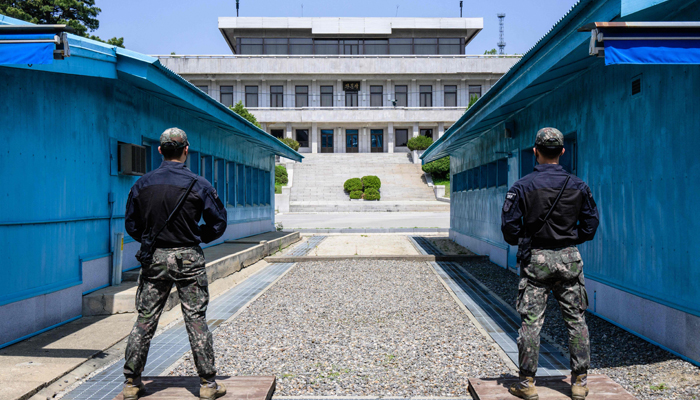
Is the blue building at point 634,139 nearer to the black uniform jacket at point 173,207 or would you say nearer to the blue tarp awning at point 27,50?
the black uniform jacket at point 173,207

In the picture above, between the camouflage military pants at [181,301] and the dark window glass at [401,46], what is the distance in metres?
57.8

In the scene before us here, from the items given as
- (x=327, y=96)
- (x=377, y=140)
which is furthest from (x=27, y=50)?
(x=327, y=96)

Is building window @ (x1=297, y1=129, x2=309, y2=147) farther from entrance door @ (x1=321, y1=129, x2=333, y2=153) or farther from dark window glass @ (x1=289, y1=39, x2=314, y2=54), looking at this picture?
dark window glass @ (x1=289, y1=39, x2=314, y2=54)

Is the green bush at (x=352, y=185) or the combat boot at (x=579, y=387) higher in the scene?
the green bush at (x=352, y=185)

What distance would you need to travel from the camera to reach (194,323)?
3.61 meters

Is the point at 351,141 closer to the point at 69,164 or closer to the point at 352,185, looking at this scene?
the point at 352,185

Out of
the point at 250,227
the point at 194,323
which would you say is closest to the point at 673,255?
the point at 194,323

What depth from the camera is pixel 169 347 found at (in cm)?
563

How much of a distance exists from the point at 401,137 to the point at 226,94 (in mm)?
19390

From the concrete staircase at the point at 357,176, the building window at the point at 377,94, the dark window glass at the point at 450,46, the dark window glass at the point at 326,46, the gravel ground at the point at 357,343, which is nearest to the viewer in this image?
the gravel ground at the point at 357,343

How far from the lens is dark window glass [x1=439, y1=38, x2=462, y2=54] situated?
58531 mm

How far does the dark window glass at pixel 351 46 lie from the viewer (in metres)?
58.3

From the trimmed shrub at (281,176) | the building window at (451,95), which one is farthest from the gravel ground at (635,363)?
the building window at (451,95)

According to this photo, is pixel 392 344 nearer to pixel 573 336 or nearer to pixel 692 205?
pixel 573 336
